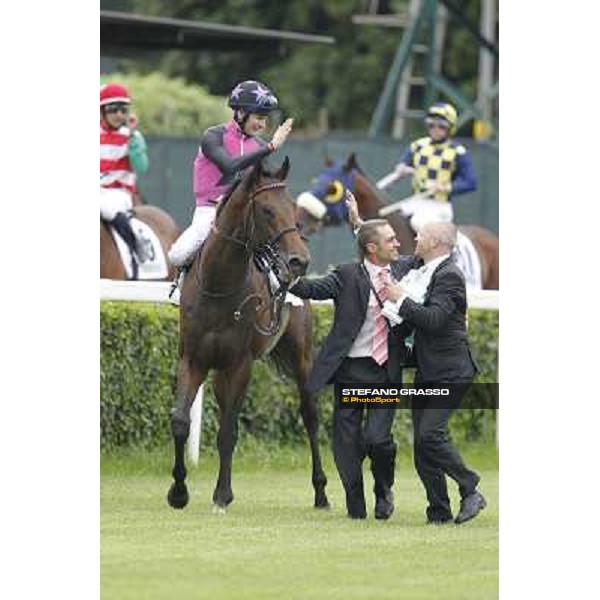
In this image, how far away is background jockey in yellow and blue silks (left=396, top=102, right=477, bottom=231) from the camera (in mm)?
16500

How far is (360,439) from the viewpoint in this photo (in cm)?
1016

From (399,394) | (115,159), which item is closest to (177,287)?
(399,394)

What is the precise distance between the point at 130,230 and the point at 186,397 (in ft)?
14.8

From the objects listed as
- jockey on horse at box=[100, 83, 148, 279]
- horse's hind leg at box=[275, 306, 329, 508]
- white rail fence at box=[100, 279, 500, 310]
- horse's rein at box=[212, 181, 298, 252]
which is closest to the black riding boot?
jockey on horse at box=[100, 83, 148, 279]

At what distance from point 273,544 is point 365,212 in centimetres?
828

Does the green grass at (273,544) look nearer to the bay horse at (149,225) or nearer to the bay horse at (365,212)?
the bay horse at (149,225)

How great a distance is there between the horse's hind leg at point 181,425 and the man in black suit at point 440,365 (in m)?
1.16

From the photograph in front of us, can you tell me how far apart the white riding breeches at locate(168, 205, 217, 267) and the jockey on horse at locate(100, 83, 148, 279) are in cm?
397

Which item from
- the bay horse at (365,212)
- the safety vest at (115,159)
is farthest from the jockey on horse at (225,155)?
the bay horse at (365,212)

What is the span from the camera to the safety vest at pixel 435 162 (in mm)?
16531
